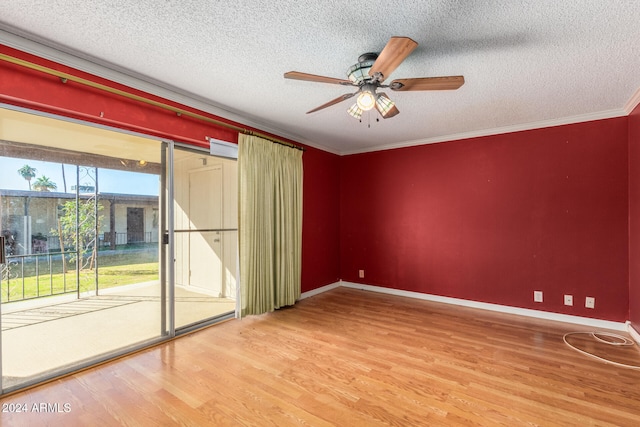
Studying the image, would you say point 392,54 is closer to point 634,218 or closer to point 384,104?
point 384,104

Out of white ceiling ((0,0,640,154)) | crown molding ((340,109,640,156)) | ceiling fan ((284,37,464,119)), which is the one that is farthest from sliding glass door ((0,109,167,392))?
crown molding ((340,109,640,156))

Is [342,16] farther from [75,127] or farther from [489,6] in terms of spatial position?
[75,127]

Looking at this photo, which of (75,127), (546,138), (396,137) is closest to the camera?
(75,127)

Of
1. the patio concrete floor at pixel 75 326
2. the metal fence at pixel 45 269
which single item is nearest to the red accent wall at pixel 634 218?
the patio concrete floor at pixel 75 326

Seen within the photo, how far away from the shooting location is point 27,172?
2260 mm

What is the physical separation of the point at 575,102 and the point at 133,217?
4.60 metres

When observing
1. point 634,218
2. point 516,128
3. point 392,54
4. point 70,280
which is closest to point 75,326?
point 70,280

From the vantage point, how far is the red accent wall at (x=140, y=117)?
6.74 feet

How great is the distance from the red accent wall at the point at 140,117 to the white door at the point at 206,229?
0.73 m

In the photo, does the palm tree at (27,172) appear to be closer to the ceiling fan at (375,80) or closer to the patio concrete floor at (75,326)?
the patio concrete floor at (75,326)

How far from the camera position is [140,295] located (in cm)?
329

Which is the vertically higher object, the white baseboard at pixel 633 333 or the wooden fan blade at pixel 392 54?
the wooden fan blade at pixel 392 54

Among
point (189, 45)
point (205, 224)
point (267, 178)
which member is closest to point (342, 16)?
point (189, 45)

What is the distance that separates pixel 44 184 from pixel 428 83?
3013mm
